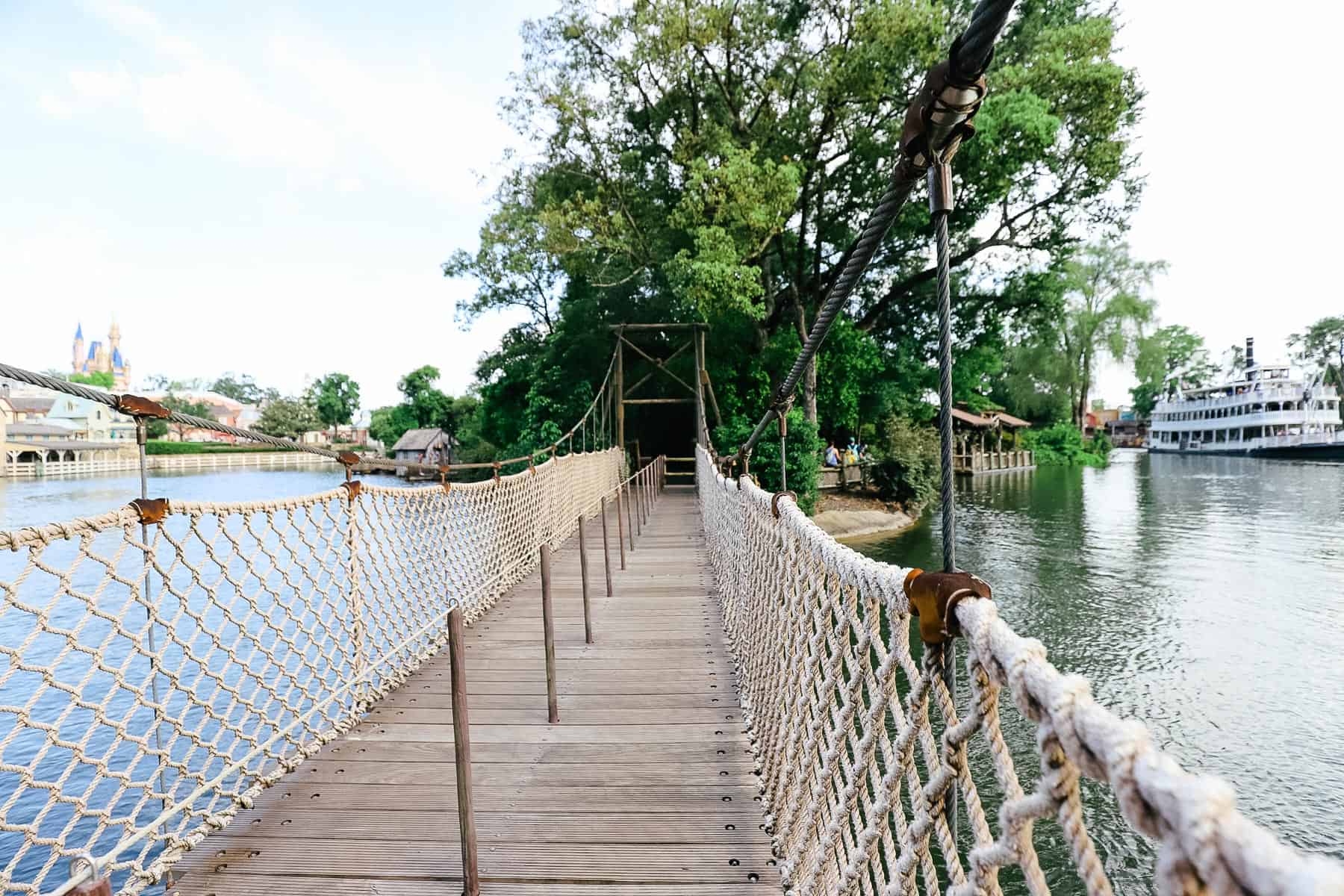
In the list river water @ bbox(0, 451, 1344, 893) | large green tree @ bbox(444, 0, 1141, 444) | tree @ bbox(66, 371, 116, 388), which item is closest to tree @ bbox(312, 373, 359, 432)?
tree @ bbox(66, 371, 116, 388)

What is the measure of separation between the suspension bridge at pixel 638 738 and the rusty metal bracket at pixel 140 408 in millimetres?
13

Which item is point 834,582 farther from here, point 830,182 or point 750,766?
point 830,182

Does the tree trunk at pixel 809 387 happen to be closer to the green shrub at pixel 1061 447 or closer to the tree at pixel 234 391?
the green shrub at pixel 1061 447

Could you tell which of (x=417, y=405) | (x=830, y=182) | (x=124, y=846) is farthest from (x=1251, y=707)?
(x=417, y=405)

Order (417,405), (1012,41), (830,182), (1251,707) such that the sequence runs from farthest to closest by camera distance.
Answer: (417,405) → (830,182) → (1012,41) → (1251,707)

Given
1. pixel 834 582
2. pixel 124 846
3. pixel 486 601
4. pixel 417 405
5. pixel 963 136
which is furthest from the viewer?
Answer: pixel 417 405

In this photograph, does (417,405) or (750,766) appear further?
(417,405)

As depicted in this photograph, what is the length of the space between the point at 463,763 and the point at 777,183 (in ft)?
32.4

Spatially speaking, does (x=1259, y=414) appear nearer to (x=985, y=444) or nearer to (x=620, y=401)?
(x=985, y=444)

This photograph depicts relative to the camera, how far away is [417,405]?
32281 mm

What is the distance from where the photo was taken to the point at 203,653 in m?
5.99

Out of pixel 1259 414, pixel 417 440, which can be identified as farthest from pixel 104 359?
pixel 1259 414

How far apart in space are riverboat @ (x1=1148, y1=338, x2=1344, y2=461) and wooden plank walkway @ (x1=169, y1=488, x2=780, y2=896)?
3696 centimetres

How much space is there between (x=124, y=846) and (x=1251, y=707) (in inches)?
273
